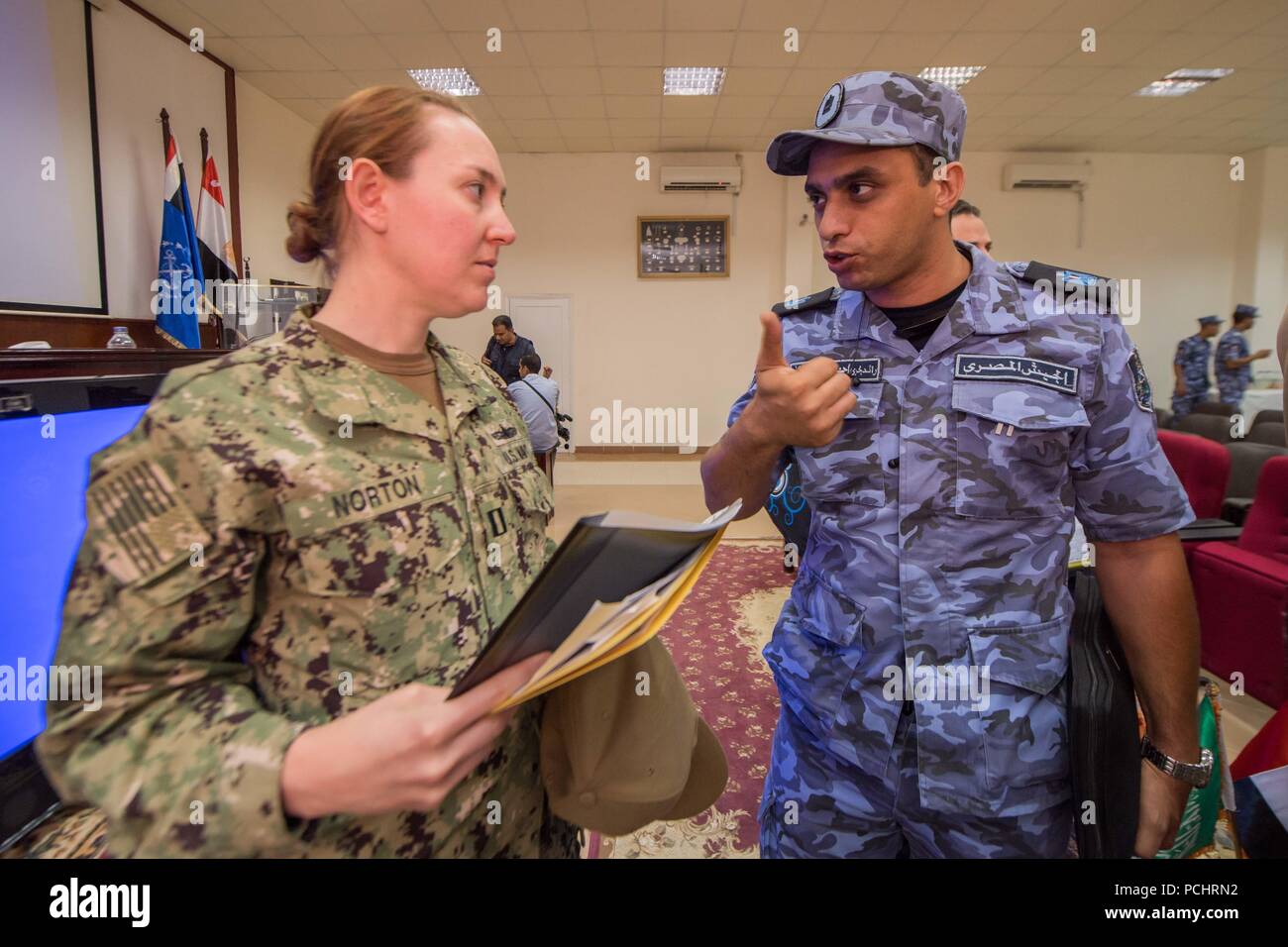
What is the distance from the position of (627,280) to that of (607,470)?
242 cm

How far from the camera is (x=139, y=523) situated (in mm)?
538

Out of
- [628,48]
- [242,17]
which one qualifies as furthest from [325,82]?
Result: [628,48]

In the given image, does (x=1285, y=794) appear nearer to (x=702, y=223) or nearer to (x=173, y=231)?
(x=173, y=231)

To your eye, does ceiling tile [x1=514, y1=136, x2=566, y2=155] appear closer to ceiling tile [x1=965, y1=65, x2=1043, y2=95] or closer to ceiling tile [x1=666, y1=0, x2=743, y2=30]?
A: ceiling tile [x1=666, y1=0, x2=743, y2=30]

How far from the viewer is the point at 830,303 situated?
1169mm

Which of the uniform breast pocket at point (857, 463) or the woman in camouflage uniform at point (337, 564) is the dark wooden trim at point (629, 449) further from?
the woman in camouflage uniform at point (337, 564)

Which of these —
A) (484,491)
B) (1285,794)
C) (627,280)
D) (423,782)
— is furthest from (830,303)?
(627,280)

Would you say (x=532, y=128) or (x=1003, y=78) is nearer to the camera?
(x=1003, y=78)

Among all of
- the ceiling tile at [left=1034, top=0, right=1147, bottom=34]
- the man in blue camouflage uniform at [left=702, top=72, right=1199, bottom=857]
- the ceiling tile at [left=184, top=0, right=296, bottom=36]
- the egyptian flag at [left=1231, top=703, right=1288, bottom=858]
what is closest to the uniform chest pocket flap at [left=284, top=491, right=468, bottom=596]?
the man in blue camouflage uniform at [left=702, top=72, right=1199, bottom=857]

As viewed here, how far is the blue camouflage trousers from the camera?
0.94 meters

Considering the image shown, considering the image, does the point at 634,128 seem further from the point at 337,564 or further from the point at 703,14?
the point at 337,564

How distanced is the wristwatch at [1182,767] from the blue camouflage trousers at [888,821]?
16 cm

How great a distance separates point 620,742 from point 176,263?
5198 millimetres

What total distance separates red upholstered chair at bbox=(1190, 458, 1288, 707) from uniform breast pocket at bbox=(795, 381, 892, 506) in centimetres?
224
